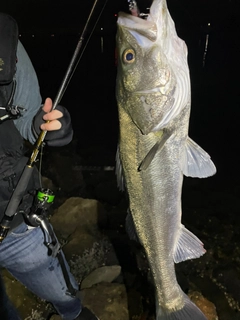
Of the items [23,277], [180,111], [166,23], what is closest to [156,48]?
[166,23]

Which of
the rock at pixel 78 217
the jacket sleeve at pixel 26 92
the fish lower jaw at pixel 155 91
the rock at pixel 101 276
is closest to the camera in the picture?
the fish lower jaw at pixel 155 91

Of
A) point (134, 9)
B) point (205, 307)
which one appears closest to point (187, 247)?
→ point (134, 9)

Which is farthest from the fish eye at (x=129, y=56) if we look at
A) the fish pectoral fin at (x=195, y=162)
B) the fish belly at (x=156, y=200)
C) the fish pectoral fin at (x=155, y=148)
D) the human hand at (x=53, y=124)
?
the human hand at (x=53, y=124)

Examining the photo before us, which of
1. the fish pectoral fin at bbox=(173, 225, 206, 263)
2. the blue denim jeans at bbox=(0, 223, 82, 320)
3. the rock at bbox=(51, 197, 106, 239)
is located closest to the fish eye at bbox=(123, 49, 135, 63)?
the fish pectoral fin at bbox=(173, 225, 206, 263)

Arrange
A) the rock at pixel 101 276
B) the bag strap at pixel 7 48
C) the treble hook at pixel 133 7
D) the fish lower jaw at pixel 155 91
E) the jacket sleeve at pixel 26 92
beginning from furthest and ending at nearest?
the rock at pixel 101 276 < the jacket sleeve at pixel 26 92 < the bag strap at pixel 7 48 < the fish lower jaw at pixel 155 91 < the treble hook at pixel 133 7

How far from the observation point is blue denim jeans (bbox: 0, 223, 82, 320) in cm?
266

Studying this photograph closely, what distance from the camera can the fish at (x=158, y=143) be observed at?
70.8 inches

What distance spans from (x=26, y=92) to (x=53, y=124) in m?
0.41

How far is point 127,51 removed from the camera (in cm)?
190

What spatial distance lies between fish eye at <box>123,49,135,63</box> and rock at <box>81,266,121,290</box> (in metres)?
3.44

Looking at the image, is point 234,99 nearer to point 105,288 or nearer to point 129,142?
point 105,288

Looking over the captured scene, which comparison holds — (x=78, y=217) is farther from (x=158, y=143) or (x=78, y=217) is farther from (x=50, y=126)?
(x=158, y=143)

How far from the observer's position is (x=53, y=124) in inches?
93.4

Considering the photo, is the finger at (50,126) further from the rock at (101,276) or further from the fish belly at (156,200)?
the rock at (101,276)
